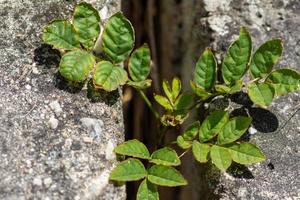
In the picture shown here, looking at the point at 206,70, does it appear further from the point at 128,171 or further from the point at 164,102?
the point at 128,171

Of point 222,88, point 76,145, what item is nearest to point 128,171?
point 76,145

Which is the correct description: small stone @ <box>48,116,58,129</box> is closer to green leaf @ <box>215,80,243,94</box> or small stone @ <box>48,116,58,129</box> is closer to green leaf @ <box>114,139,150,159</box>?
green leaf @ <box>114,139,150,159</box>

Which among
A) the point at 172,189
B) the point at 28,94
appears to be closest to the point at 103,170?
the point at 28,94

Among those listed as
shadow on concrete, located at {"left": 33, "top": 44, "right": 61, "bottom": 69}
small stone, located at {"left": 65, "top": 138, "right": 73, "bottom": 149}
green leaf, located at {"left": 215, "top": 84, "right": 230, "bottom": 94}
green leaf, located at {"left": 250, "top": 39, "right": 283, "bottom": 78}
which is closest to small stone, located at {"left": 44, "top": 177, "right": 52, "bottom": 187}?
small stone, located at {"left": 65, "top": 138, "right": 73, "bottom": 149}

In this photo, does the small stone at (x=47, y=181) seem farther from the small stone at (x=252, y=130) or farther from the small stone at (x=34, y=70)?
the small stone at (x=252, y=130)

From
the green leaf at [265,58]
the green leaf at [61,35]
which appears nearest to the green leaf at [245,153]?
the green leaf at [265,58]
